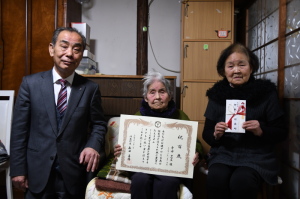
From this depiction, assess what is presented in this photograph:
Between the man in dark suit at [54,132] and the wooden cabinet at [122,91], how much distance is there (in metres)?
0.73

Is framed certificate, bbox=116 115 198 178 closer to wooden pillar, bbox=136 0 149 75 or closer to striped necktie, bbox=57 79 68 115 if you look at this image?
striped necktie, bbox=57 79 68 115

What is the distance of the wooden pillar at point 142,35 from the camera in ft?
8.34

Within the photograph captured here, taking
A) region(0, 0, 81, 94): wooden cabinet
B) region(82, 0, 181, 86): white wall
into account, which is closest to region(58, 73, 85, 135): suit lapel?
region(0, 0, 81, 94): wooden cabinet

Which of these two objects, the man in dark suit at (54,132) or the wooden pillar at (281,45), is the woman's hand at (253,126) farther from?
the man in dark suit at (54,132)

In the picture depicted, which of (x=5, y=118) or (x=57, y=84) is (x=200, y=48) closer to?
(x=57, y=84)

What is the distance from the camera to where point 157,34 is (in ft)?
8.52

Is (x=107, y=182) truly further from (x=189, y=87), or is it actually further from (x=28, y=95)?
(x=189, y=87)

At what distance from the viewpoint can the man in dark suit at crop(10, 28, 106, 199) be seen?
122cm

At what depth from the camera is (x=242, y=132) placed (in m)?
1.25

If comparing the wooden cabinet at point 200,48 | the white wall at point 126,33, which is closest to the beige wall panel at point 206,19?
the wooden cabinet at point 200,48

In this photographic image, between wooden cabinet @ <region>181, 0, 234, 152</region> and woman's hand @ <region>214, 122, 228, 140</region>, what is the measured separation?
0.83 m

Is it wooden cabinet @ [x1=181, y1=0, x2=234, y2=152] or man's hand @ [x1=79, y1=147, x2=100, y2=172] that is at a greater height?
wooden cabinet @ [x1=181, y1=0, x2=234, y2=152]

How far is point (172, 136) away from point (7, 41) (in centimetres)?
183

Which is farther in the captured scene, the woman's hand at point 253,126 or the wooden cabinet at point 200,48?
the wooden cabinet at point 200,48
